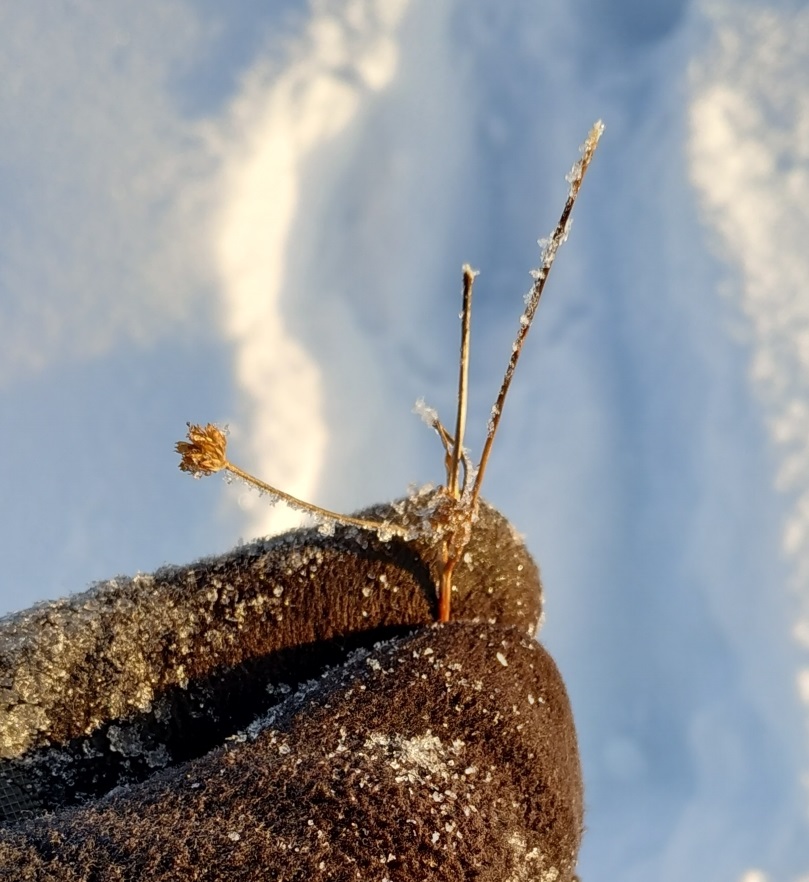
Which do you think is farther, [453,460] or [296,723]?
[453,460]

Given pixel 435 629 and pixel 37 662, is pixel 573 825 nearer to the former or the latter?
pixel 435 629

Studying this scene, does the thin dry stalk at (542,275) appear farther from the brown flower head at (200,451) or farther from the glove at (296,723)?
the brown flower head at (200,451)

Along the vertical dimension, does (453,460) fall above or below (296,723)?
above

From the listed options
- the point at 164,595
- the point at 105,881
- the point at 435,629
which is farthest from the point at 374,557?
the point at 105,881

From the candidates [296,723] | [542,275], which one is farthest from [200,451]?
[542,275]

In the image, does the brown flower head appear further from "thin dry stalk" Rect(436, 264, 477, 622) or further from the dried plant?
"thin dry stalk" Rect(436, 264, 477, 622)

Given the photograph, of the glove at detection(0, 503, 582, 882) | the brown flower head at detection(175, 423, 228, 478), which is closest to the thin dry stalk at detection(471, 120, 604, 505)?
the glove at detection(0, 503, 582, 882)

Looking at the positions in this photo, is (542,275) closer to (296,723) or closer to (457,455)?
(457,455)
